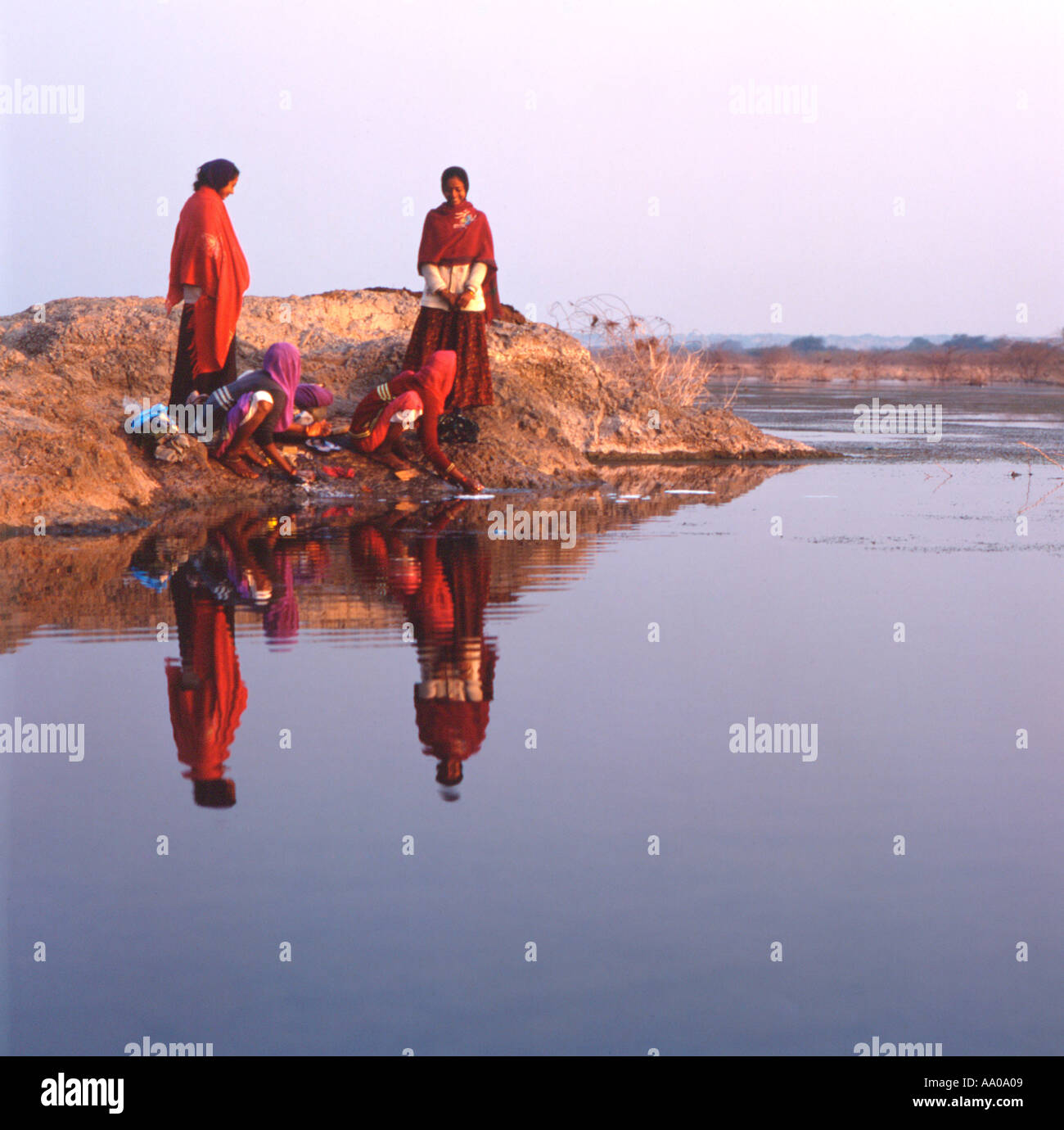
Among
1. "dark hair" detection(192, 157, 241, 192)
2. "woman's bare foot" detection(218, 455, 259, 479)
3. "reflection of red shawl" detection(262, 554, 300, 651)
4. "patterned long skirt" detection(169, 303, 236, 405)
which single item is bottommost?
"reflection of red shawl" detection(262, 554, 300, 651)

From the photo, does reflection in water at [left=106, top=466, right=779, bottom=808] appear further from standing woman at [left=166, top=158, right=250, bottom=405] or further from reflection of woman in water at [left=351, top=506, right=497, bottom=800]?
standing woman at [left=166, top=158, right=250, bottom=405]

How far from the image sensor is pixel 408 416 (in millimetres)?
15055

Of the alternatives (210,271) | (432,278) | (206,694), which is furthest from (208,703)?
(432,278)

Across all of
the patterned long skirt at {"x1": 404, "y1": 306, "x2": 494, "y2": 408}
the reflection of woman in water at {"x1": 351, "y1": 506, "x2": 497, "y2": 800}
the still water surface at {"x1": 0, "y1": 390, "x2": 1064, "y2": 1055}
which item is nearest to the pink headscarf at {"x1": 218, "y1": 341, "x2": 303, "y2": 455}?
the patterned long skirt at {"x1": 404, "y1": 306, "x2": 494, "y2": 408}

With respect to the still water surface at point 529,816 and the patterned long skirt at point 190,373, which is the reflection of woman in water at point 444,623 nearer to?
the still water surface at point 529,816

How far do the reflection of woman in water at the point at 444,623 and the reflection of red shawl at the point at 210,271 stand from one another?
282 cm

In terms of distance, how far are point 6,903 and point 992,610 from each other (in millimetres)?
6402

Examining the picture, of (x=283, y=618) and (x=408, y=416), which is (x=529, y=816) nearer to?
(x=283, y=618)

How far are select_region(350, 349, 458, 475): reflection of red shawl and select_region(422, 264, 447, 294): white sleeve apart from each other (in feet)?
2.17

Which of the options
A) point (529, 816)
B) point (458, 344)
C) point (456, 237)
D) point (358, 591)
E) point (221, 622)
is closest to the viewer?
point (529, 816)

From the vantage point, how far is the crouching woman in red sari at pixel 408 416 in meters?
15.1

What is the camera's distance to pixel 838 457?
67.9 feet

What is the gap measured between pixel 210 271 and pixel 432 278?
2.61 m

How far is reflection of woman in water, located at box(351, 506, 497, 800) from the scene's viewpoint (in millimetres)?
5945
